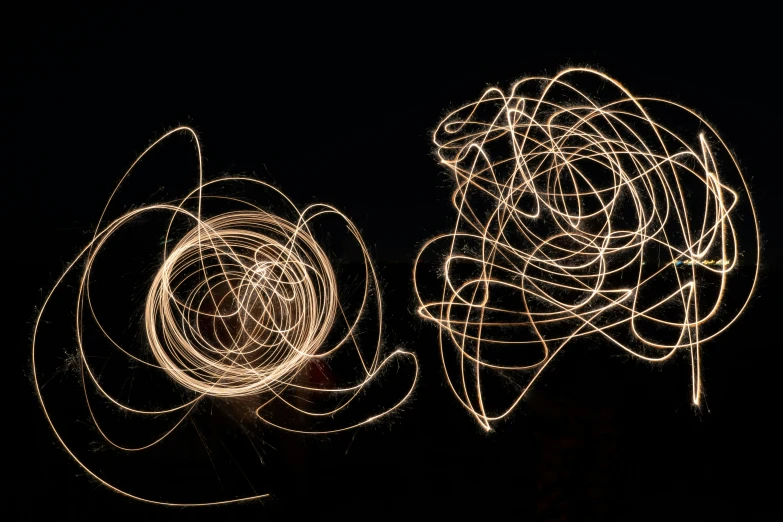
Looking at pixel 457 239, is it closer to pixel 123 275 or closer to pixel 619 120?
pixel 619 120

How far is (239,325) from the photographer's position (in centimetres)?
370

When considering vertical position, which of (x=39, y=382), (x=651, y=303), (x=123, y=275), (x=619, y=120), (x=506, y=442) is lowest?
(x=506, y=442)

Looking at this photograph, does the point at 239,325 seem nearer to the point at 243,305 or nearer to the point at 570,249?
the point at 243,305

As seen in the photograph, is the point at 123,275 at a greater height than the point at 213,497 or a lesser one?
greater

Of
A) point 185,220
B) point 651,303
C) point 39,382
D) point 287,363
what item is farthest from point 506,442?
point 39,382

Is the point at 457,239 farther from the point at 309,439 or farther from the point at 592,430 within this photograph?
the point at 309,439

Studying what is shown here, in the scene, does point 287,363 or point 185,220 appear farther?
point 185,220

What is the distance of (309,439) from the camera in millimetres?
3373

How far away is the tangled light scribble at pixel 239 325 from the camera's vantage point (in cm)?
334

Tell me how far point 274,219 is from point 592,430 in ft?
6.91

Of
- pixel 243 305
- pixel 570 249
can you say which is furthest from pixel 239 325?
pixel 570 249

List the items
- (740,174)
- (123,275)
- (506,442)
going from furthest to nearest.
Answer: (123,275) → (506,442) → (740,174)

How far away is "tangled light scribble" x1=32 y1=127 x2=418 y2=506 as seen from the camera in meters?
3.34

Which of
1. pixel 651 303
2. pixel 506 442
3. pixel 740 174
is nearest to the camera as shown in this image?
pixel 740 174
